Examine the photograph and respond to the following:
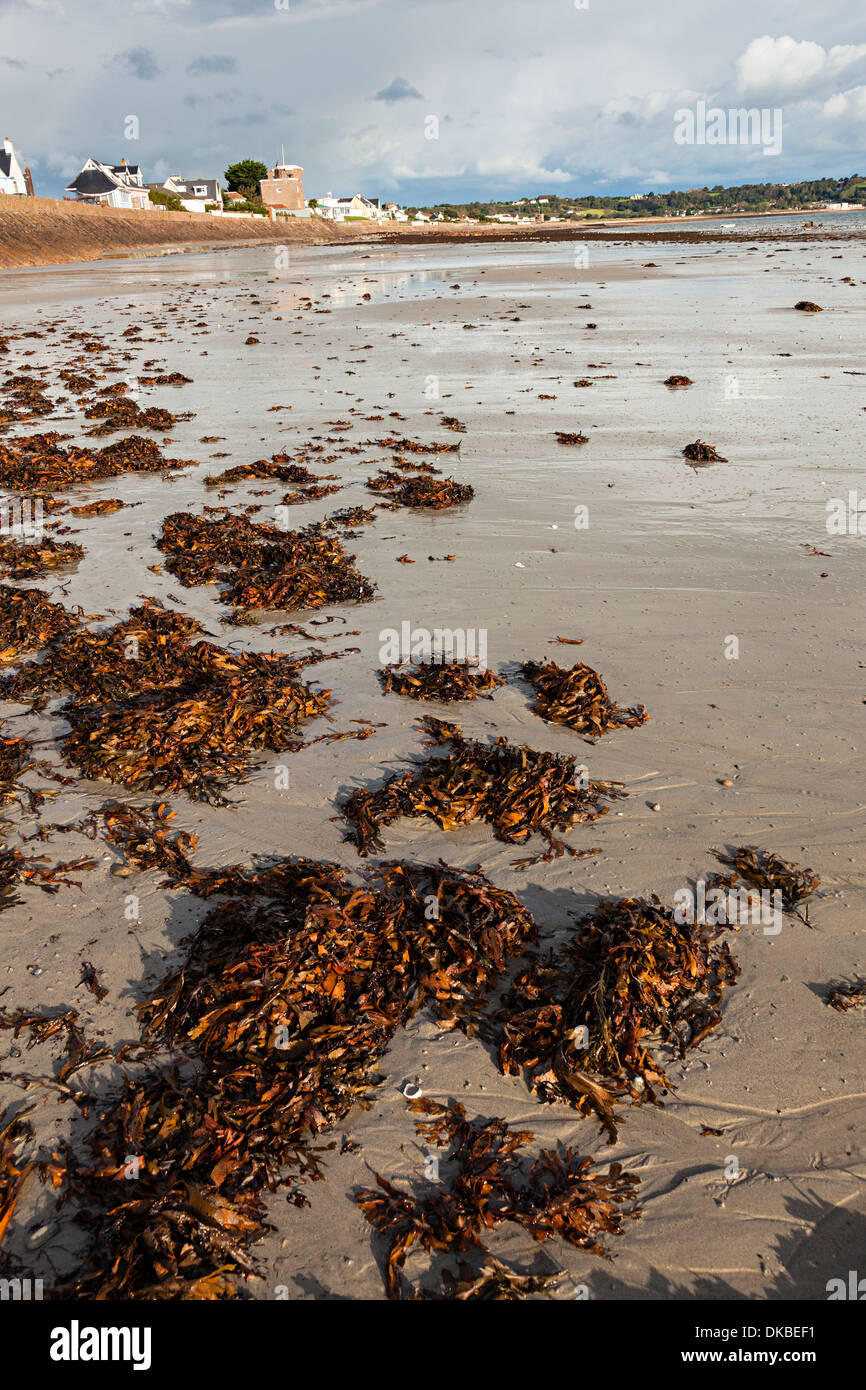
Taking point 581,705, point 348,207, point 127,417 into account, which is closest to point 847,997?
point 581,705

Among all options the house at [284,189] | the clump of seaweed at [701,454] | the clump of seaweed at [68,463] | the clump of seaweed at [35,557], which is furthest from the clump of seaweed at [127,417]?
the house at [284,189]

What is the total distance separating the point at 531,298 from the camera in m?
25.4

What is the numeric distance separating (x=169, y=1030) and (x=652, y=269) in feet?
133

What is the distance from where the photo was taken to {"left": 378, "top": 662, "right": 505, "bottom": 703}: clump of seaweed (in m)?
5.30

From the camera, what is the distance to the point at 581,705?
16.4 ft

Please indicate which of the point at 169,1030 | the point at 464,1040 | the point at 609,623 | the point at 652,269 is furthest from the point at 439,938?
the point at 652,269

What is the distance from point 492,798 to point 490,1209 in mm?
2116

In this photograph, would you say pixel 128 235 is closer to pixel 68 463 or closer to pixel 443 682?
pixel 68 463

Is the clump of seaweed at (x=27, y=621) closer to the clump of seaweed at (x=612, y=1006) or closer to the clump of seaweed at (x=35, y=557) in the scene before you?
the clump of seaweed at (x=35, y=557)

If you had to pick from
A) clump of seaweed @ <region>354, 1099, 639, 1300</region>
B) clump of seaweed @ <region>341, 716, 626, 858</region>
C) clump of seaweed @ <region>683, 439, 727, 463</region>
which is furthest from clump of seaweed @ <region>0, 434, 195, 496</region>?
clump of seaweed @ <region>354, 1099, 639, 1300</region>

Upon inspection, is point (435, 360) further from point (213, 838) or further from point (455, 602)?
point (213, 838)

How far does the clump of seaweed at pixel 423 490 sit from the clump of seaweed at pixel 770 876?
5673mm

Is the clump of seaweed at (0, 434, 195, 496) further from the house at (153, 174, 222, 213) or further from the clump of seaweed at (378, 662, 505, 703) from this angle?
the house at (153, 174, 222, 213)

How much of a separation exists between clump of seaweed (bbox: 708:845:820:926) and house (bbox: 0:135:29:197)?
10076 centimetres
